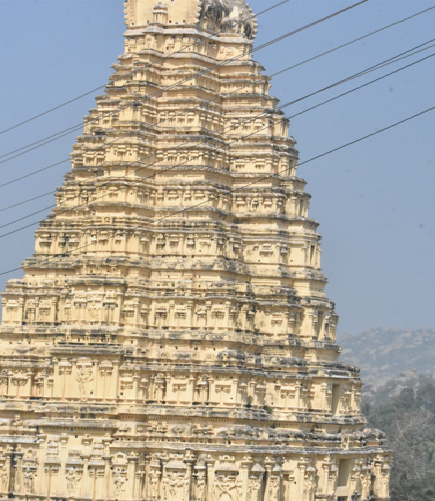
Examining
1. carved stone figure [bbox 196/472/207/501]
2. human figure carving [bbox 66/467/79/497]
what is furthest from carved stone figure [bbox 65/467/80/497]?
carved stone figure [bbox 196/472/207/501]

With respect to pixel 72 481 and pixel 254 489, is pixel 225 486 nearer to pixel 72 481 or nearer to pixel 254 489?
pixel 254 489

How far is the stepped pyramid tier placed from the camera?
52.6 metres

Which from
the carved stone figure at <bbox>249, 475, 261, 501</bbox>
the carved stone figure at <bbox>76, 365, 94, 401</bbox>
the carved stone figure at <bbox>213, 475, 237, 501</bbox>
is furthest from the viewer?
the carved stone figure at <bbox>76, 365, 94, 401</bbox>

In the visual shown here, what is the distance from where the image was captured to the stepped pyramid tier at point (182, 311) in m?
52.6

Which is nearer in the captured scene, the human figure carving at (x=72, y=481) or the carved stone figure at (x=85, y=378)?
the human figure carving at (x=72, y=481)

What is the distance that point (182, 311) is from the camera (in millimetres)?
54281

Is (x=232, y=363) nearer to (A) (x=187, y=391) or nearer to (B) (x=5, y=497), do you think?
(A) (x=187, y=391)

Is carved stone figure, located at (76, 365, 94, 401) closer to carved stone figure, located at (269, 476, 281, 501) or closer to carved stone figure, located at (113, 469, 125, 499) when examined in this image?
carved stone figure, located at (113, 469, 125, 499)

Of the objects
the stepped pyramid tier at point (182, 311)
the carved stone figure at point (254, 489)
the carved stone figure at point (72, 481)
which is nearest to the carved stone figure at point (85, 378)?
the stepped pyramid tier at point (182, 311)

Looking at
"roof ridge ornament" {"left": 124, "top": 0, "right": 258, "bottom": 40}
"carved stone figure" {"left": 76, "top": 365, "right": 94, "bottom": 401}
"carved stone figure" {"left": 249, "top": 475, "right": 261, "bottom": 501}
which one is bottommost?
"carved stone figure" {"left": 249, "top": 475, "right": 261, "bottom": 501}

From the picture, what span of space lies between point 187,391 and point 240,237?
23.2ft

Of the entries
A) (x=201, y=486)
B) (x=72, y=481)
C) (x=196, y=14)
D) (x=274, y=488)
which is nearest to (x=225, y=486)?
(x=201, y=486)

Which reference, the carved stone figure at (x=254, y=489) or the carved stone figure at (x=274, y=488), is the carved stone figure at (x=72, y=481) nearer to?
the carved stone figure at (x=254, y=489)

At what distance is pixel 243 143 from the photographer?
194 ft
